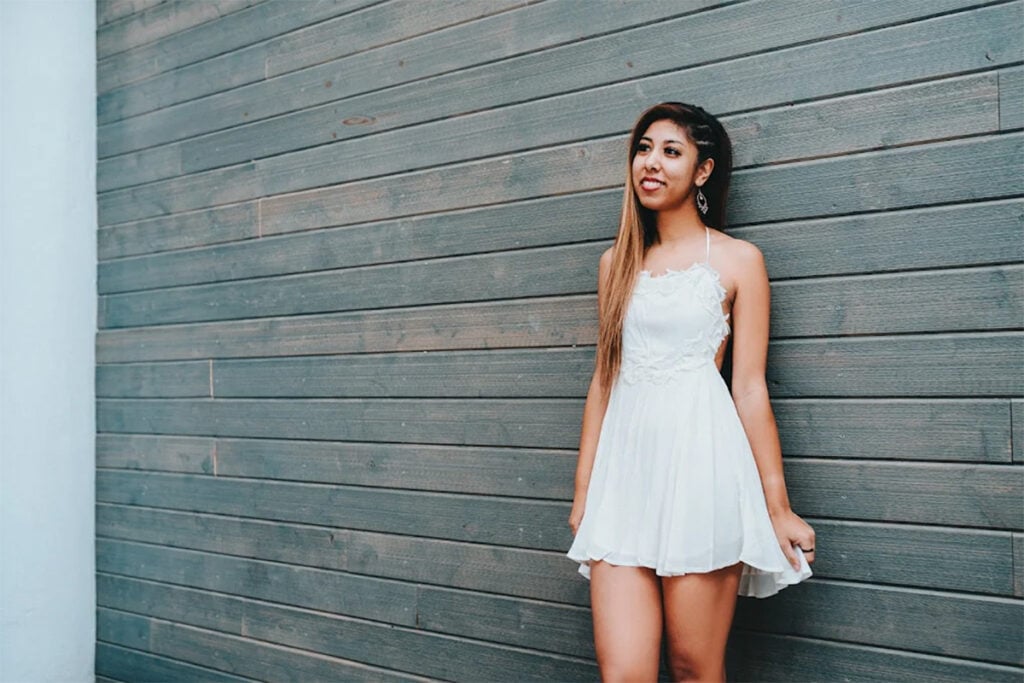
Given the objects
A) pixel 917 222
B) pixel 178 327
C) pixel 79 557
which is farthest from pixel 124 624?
pixel 917 222

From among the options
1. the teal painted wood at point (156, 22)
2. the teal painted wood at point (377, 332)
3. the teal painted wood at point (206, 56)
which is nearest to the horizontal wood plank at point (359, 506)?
the teal painted wood at point (377, 332)

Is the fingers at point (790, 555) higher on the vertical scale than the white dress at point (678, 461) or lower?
lower

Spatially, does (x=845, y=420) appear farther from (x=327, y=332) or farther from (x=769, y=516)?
(x=327, y=332)

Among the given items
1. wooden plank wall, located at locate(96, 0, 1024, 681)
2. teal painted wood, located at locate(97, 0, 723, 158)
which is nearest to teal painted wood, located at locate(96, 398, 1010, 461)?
wooden plank wall, located at locate(96, 0, 1024, 681)

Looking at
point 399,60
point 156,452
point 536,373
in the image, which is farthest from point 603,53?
point 156,452

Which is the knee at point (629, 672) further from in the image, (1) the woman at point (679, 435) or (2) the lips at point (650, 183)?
(2) the lips at point (650, 183)

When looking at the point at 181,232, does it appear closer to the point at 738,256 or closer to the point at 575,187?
the point at 575,187

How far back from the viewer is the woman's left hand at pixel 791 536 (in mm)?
2311

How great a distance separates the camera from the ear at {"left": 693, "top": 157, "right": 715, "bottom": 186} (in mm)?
2514

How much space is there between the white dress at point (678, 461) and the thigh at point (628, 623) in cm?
5

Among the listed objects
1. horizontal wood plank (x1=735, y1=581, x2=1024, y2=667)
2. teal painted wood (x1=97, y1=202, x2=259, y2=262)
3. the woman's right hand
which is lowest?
horizontal wood plank (x1=735, y1=581, x2=1024, y2=667)

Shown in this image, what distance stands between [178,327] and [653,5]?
2169 mm

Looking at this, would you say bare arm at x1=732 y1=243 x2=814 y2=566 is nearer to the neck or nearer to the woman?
the woman

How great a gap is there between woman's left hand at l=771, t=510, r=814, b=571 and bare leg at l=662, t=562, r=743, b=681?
0.11m
